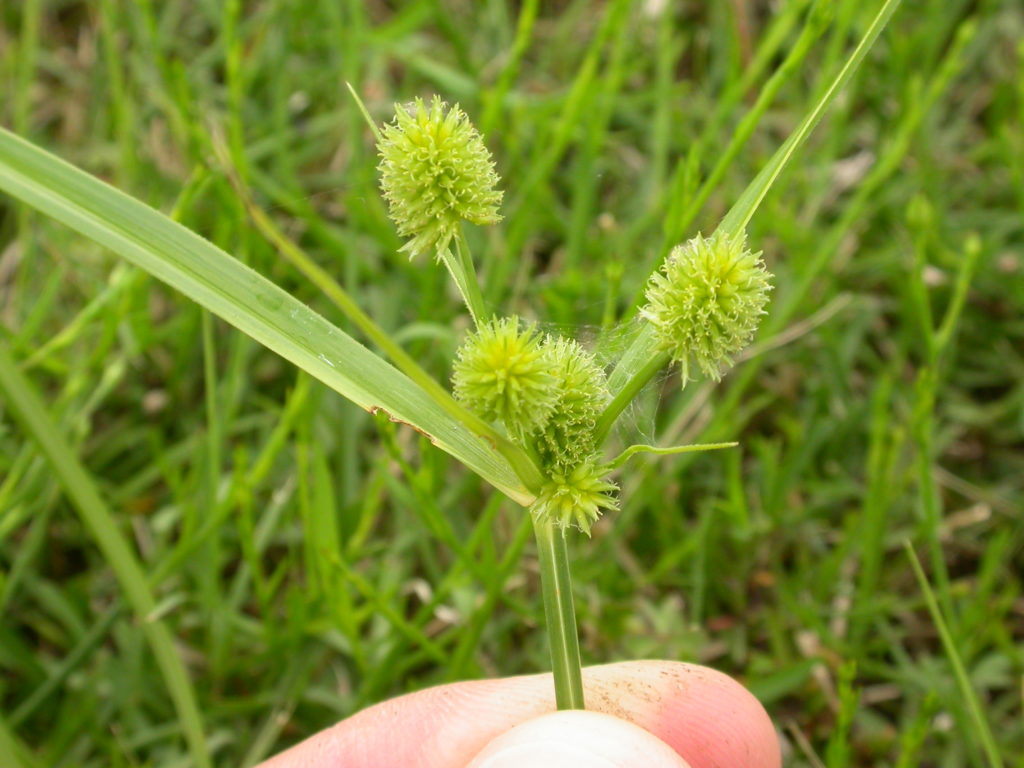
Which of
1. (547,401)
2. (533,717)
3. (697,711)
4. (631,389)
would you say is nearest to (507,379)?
(547,401)

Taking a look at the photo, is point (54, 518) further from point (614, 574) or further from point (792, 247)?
point (792, 247)

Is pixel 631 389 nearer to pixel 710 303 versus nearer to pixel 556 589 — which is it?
pixel 710 303

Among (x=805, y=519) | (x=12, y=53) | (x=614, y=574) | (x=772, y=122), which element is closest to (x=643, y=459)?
(x=614, y=574)

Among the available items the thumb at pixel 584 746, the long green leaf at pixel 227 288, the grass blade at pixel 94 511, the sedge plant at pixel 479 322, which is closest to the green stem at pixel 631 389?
the sedge plant at pixel 479 322

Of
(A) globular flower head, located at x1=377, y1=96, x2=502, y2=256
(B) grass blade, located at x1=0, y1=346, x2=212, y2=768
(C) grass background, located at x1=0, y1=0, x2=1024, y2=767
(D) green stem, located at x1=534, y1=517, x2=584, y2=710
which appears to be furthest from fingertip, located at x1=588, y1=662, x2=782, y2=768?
(A) globular flower head, located at x1=377, y1=96, x2=502, y2=256

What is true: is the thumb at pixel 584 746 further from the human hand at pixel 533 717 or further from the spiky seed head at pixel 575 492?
the spiky seed head at pixel 575 492

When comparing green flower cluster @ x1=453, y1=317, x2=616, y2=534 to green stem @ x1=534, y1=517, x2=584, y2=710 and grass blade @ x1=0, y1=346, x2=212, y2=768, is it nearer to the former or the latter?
green stem @ x1=534, y1=517, x2=584, y2=710

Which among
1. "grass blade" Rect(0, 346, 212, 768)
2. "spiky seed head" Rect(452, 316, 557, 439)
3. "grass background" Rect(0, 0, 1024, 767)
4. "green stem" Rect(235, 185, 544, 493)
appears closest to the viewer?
"green stem" Rect(235, 185, 544, 493)
